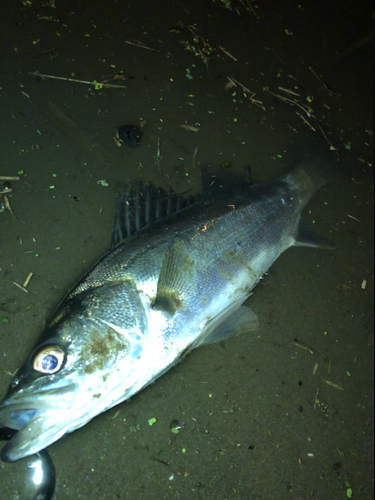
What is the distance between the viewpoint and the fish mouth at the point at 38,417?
2164mm

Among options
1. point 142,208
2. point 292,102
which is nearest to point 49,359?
point 142,208

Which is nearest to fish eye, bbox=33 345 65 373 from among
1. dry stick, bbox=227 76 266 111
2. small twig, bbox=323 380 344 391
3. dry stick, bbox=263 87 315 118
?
small twig, bbox=323 380 344 391

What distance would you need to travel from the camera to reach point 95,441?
9.21 feet

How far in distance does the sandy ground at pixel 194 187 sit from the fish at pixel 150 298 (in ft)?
1.02

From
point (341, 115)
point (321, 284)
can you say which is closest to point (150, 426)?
point (321, 284)

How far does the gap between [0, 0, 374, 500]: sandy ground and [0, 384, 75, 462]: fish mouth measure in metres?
0.57

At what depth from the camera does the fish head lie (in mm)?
2186

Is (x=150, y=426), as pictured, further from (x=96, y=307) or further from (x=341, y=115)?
(x=341, y=115)

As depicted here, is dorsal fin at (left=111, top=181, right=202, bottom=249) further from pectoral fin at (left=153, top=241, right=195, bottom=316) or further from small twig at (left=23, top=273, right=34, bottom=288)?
small twig at (left=23, top=273, right=34, bottom=288)

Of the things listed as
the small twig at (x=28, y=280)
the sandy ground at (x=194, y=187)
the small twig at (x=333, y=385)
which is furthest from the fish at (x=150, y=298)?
the small twig at (x=333, y=385)

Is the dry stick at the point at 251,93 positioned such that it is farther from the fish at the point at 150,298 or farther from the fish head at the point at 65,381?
the fish head at the point at 65,381

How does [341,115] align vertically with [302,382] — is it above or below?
above

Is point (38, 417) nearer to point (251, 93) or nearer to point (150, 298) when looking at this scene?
point (150, 298)

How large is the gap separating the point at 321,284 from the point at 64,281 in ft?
7.25
